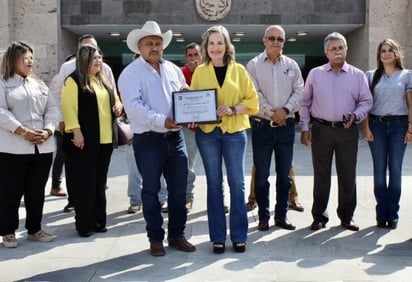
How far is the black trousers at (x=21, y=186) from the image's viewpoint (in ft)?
17.9

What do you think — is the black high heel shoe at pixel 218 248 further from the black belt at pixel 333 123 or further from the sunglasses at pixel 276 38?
the sunglasses at pixel 276 38

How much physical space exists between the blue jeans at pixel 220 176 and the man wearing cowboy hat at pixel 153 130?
0.26 metres

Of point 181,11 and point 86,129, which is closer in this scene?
point 86,129

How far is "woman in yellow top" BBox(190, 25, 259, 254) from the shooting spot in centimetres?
513

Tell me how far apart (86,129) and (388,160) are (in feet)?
10.6

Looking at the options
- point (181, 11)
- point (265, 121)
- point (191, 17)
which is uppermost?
point (181, 11)

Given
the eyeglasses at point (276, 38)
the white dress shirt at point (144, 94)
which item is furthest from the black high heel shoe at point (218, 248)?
the eyeglasses at point (276, 38)

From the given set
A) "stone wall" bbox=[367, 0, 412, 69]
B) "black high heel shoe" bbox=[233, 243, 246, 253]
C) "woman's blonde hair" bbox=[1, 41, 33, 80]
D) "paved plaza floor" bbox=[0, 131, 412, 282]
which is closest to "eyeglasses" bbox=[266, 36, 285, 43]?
"paved plaza floor" bbox=[0, 131, 412, 282]

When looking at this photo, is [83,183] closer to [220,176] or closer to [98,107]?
[98,107]

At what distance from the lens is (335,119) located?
5914 mm

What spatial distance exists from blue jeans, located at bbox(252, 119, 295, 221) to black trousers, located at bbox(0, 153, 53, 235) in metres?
2.12

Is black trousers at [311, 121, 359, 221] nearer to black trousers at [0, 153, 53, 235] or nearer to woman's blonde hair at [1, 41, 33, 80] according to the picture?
black trousers at [0, 153, 53, 235]

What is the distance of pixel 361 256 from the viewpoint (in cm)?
511

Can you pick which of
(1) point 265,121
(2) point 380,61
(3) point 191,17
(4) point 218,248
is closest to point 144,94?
(1) point 265,121
